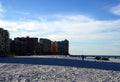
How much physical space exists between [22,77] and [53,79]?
2400 millimetres

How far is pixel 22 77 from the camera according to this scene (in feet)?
75.5

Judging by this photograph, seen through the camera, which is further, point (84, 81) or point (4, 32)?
point (4, 32)

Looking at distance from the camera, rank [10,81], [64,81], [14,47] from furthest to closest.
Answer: [14,47]
[64,81]
[10,81]

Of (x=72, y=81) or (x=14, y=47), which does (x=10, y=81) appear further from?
(x=14, y=47)

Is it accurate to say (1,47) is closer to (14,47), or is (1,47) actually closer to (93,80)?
(14,47)

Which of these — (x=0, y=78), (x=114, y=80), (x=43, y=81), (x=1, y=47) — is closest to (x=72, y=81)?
(x=43, y=81)

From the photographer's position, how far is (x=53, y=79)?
22.9 metres

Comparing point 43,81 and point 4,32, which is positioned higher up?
point 4,32

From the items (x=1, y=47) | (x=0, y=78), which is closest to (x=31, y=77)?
(x=0, y=78)

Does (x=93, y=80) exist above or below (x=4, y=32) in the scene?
below

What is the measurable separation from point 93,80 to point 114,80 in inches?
74.3

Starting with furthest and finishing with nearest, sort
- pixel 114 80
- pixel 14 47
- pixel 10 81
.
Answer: pixel 14 47, pixel 114 80, pixel 10 81

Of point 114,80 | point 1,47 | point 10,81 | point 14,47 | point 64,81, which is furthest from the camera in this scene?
point 14,47

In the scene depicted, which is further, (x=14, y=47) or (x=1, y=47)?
(x=14, y=47)
